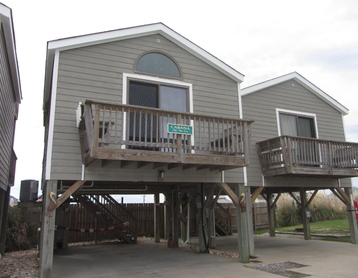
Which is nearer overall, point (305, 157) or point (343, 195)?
point (305, 157)

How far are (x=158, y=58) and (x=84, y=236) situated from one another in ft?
31.5

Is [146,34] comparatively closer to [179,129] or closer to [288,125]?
[179,129]

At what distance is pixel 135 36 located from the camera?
8.41 meters

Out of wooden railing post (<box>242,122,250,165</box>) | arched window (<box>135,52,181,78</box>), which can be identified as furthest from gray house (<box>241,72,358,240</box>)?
arched window (<box>135,52,181,78</box>)

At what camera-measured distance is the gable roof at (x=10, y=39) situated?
23.4ft

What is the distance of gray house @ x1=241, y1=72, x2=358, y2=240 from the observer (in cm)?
954

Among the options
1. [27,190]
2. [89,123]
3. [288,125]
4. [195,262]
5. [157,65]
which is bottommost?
[195,262]

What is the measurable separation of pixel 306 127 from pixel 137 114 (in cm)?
667

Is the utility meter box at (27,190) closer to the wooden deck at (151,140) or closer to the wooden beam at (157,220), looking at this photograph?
the wooden deck at (151,140)

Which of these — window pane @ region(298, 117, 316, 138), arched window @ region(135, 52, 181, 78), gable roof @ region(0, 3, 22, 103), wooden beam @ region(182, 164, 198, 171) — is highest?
gable roof @ region(0, 3, 22, 103)

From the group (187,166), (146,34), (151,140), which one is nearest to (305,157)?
(187,166)

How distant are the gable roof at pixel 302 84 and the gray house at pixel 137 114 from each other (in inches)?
50.7

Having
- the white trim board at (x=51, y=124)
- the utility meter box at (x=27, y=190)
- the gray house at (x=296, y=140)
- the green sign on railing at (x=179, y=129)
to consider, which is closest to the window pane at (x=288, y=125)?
the gray house at (x=296, y=140)

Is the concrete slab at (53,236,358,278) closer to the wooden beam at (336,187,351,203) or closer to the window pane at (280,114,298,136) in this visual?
the wooden beam at (336,187,351,203)
